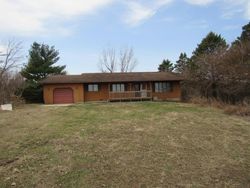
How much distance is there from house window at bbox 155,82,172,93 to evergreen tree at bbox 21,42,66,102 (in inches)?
516

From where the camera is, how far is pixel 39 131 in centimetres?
1075

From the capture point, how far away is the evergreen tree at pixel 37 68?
97.7 ft

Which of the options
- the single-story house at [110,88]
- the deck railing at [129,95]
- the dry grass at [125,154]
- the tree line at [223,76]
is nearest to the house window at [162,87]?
the single-story house at [110,88]

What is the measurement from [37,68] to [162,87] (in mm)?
15485

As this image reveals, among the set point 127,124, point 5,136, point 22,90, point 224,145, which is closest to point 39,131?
point 5,136

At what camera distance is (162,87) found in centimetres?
2658

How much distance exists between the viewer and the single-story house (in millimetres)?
25172

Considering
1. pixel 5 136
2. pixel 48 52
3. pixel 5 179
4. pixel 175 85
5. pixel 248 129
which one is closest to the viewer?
pixel 5 179

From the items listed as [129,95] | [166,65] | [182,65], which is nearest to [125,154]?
[129,95]

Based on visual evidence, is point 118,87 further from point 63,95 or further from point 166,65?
point 166,65

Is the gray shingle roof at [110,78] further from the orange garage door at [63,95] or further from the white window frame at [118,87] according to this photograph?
the orange garage door at [63,95]

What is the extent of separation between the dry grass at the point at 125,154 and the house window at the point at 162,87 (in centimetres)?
1407

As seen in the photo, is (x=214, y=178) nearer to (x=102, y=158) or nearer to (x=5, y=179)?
(x=102, y=158)

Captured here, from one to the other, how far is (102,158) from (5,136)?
4635 millimetres
